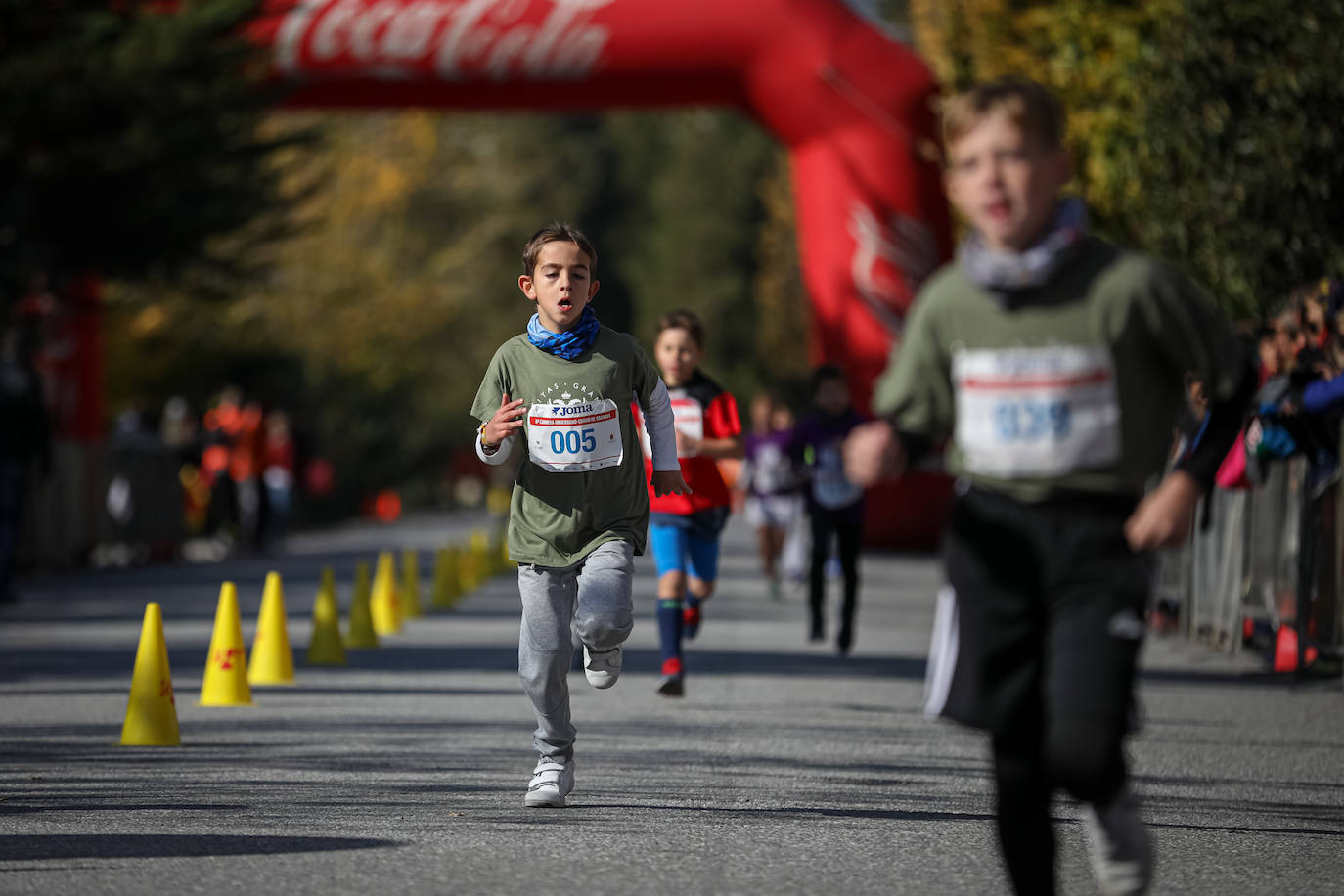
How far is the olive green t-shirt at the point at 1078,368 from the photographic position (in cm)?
457

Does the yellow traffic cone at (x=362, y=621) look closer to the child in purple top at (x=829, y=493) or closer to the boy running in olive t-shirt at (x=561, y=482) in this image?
the child in purple top at (x=829, y=493)

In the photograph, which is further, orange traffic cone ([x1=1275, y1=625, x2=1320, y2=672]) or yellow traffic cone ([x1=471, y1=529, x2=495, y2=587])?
yellow traffic cone ([x1=471, y1=529, x2=495, y2=587])

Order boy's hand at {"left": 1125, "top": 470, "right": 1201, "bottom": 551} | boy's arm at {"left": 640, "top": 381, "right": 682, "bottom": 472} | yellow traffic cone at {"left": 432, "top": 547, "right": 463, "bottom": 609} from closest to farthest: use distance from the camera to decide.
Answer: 1. boy's hand at {"left": 1125, "top": 470, "right": 1201, "bottom": 551}
2. boy's arm at {"left": 640, "top": 381, "right": 682, "bottom": 472}
3. yellow traffic cone at {"left": 432, "top": 547, "right": 463, "bottom": 609}

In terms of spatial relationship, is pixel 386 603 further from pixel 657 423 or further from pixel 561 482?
pixel 561 482

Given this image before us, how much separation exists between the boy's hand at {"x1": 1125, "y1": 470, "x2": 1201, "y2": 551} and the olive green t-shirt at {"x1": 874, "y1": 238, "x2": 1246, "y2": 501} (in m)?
0.11

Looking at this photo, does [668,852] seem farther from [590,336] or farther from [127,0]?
[127,0]

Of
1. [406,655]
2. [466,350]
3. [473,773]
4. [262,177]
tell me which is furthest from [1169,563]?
[466,350]

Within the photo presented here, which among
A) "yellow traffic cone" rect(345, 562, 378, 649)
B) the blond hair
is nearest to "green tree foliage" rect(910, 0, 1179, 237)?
"yellow traffic cone" rect(345, 562, 378, 649)

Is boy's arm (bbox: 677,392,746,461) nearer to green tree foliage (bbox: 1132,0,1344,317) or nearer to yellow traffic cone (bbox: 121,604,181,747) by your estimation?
yellow traffic cone (bbox: 121,604,181,747)

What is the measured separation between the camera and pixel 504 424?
653 centimetres

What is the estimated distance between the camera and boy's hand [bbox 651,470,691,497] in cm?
730

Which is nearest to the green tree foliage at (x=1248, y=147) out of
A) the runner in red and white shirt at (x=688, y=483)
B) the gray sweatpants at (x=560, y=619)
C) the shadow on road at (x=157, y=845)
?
the runner in red and white shirt at (x=688, y=483)

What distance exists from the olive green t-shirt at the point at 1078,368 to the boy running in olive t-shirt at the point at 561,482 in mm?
2382

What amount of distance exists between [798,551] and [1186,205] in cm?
594
